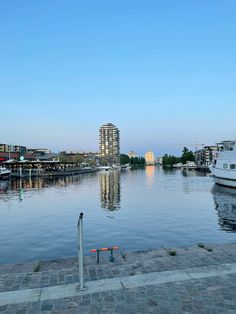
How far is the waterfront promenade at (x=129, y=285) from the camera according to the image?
859 cm

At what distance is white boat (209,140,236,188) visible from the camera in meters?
59.8

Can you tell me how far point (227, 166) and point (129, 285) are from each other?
183 feet

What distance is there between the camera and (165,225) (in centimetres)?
2777

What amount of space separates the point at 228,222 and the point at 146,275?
2054 centimetres

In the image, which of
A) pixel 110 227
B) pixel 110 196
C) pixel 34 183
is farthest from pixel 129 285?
pixel 34 183

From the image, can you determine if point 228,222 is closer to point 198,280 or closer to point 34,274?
point 198,280

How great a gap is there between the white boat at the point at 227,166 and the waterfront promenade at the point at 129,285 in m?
49.2

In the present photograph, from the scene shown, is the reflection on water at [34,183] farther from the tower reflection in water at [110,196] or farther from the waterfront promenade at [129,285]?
the waterfront promenade at [129,285]

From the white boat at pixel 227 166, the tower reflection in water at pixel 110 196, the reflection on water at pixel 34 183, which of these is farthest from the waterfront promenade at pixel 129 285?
the reflection on water at pixel 34 183

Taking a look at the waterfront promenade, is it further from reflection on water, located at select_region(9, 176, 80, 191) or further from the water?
reflection on water, located at select_region(9, 176, 80, 191)

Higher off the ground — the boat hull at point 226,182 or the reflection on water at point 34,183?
the boat hull at point 226,182

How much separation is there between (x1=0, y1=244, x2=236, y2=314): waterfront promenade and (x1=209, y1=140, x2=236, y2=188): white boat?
4920 centimetres

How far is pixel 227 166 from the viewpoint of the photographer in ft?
202

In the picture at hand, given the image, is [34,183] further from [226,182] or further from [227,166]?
[227,166]
